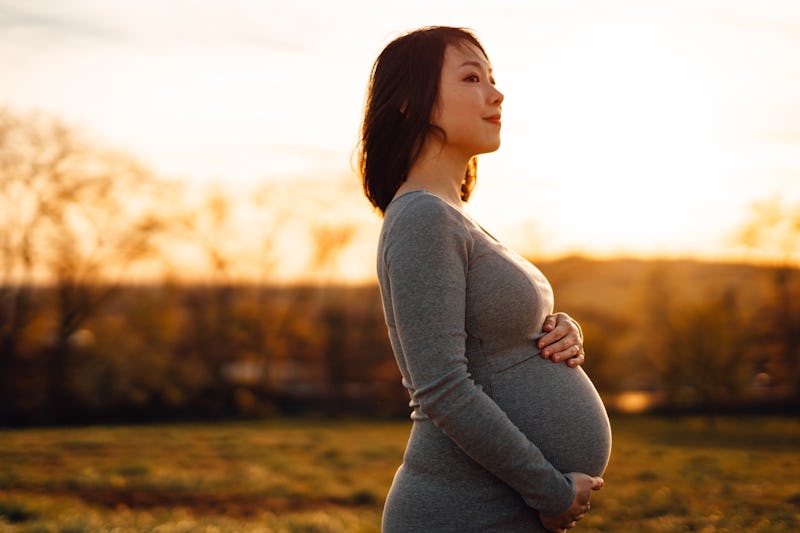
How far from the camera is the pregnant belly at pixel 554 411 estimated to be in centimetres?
174

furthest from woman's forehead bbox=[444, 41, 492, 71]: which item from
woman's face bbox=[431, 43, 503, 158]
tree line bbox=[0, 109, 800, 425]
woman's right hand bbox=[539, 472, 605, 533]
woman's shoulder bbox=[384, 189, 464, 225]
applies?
tree line bbox=[0, 109, 800, 425]

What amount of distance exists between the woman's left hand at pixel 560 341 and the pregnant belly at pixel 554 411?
0.06ft

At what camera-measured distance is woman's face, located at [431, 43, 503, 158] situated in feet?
6.07

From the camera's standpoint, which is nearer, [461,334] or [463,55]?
[461,334]

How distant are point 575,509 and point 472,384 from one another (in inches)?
14.6

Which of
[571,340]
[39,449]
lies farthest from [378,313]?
[571,340]

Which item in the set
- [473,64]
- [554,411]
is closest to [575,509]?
[554,411]

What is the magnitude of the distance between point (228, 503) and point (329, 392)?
85.3 ft

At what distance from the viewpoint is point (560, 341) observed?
1.85m

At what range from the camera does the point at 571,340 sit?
73.7 inches

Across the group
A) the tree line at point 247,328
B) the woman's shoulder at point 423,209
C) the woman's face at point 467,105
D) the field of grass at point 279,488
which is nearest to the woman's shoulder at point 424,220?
the woman's shoulder at point 423,209

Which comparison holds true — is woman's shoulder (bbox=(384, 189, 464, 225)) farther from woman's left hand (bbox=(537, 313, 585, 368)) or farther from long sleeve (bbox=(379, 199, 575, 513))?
woman's left hand (bbox=(537, 313, 585, 368))

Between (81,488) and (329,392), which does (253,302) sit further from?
(81,488)

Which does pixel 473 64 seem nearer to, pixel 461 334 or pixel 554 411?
pixel 461 334
